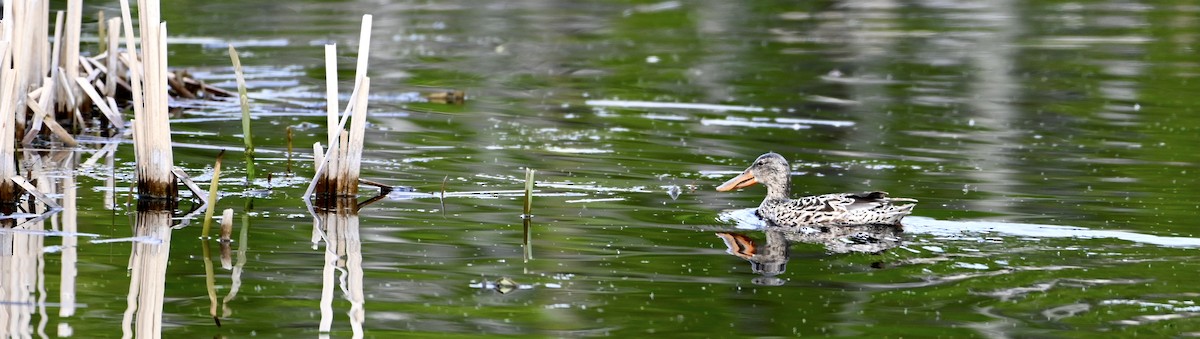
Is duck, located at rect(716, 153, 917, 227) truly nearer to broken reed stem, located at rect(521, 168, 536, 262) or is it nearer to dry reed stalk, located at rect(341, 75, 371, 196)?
broken reed stem, located at rect(521, 168, 536, 262)

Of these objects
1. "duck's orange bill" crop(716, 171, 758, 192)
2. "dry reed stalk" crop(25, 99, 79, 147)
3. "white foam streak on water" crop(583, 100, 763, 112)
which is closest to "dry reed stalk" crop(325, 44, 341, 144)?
"duck's orange bill" crop(716, 171, 758, 192)

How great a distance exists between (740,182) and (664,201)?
52cm

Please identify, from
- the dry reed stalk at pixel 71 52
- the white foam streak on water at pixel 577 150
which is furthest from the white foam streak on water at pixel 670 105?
the dry reed stalk at pixel 71 52

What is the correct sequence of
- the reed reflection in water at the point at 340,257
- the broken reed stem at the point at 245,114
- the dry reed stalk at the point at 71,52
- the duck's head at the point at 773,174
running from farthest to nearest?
the dry reed stalk at the point at 71,52
the duck's head at the point at 773,174
the broken reed stem at the point at 245,114
the reed reflection in water at the point at 340,257

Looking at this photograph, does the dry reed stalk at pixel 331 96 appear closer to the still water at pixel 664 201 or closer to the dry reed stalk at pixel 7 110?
the still water at pixel 664 201

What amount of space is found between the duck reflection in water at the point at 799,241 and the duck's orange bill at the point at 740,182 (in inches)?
34.3

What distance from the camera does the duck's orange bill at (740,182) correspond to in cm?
1187

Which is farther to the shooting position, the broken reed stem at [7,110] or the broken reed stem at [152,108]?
the broken reed stem at [152,108]

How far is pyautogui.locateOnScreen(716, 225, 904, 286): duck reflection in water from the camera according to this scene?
9.69m

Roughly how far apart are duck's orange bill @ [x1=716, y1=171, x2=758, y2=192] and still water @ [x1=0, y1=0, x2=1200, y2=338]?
12 cm

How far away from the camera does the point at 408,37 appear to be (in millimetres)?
26875

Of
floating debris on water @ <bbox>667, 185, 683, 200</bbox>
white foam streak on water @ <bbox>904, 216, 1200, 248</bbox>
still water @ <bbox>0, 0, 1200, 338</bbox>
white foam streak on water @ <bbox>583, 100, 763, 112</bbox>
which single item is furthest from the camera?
white foam streak on water @ <bbox>583, 100, 763, 112</bbox>

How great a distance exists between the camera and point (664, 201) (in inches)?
468

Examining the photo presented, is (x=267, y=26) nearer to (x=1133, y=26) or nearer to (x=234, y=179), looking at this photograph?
(x=1133, y=26)
